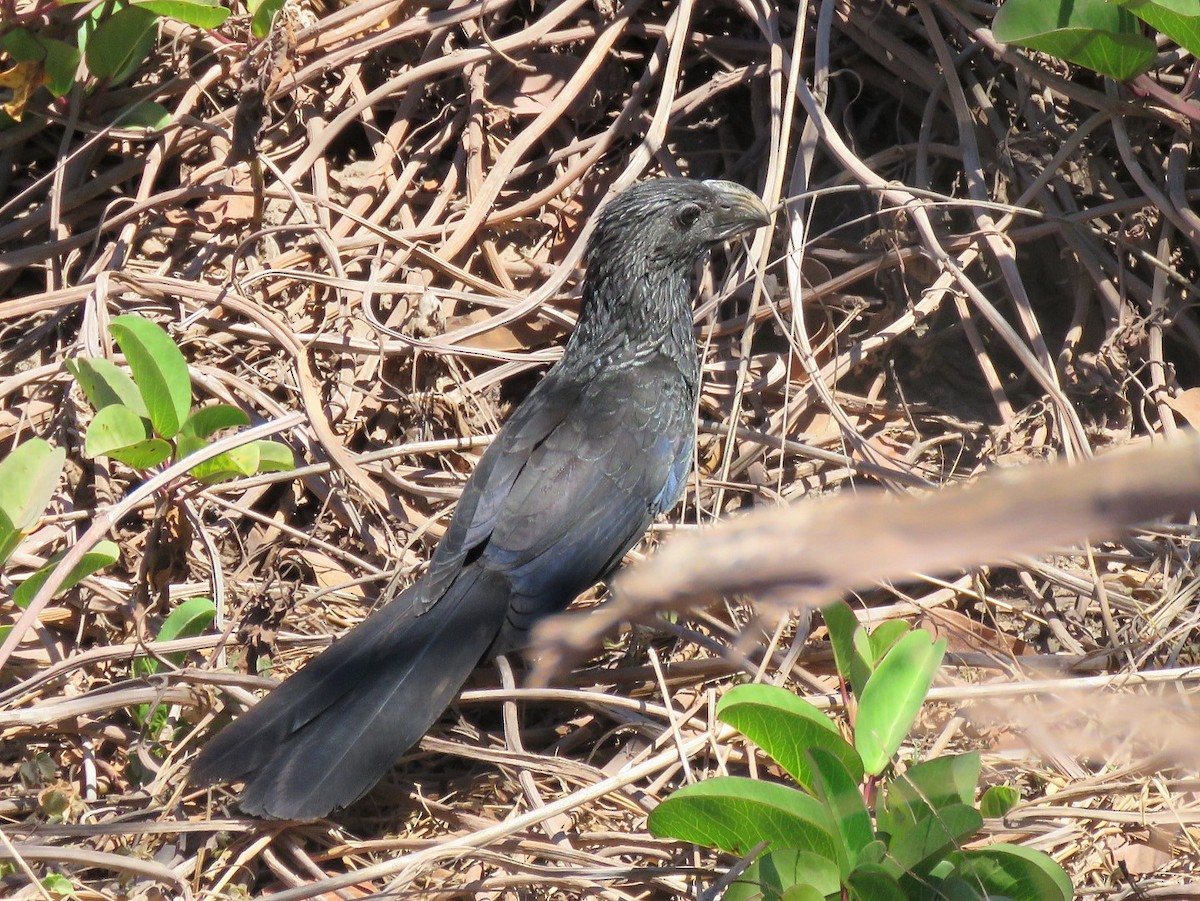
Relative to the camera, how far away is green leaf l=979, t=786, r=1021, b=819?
7.06ft

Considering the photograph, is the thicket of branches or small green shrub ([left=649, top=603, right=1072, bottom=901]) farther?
the thicket of branches

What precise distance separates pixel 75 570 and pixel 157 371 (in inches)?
19.3

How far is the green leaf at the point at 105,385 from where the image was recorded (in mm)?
2715

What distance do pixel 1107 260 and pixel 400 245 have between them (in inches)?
85.4

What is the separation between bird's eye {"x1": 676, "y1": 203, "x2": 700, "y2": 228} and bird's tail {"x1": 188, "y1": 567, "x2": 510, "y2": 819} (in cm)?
141

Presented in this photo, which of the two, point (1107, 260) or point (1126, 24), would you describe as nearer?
point (1126, 24)

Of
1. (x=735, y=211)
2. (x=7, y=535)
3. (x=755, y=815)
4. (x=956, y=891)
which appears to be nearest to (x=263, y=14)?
(x=735, y=211)

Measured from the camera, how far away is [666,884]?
2320 millimetres

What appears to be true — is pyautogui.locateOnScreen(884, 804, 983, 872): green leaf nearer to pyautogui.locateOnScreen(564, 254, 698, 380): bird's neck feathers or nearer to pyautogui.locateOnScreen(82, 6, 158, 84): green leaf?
pyautogui.locateOnScreen(564, 254, 698, 380): bird's neck feathers

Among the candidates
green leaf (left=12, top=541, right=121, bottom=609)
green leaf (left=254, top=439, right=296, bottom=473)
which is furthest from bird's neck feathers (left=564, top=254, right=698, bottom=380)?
green leaf (left=12, top=541, right=121, bottom=609)

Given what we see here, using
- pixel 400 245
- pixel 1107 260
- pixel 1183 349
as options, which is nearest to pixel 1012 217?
pixel 1107 260

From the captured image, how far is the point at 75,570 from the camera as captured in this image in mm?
2609

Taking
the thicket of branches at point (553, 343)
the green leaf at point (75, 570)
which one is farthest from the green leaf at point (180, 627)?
the green leaf at point (75, 570)

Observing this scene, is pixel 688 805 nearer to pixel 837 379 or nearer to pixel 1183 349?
pixel 837 379
